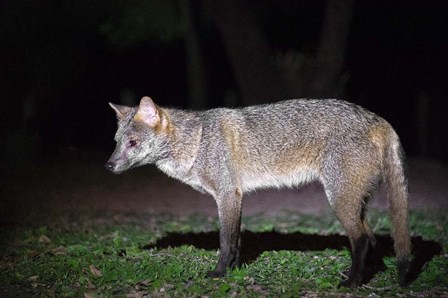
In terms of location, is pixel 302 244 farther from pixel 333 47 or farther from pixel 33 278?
pixel 333 47

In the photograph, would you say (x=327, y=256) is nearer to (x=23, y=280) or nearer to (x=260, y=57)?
(x=23, y=280)

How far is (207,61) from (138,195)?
656 inches

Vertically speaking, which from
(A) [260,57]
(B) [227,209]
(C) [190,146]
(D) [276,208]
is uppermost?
(A) [260,57]

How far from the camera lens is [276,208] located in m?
13.2

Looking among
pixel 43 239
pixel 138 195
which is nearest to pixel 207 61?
pixel 138 195

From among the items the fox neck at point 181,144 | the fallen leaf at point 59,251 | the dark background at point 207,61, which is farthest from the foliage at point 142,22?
the fox neck at point 181,144

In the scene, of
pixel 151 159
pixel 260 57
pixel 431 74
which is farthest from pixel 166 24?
pixel 431 74

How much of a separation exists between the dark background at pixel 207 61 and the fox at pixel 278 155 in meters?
8.11

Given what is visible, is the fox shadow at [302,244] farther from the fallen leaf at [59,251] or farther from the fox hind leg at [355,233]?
the fallen leaf at [59,251]

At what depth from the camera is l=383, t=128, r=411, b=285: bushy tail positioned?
712 centimetres

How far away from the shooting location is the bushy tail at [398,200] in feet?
23.4

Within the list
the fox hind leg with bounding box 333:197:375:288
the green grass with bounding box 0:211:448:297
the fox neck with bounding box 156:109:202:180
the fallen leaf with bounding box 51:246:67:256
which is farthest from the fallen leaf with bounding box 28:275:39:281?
the fox hind leg with bounding box 333:197:375:288

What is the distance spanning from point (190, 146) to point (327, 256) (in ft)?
7.04

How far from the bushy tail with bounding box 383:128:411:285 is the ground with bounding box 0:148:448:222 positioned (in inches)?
181
